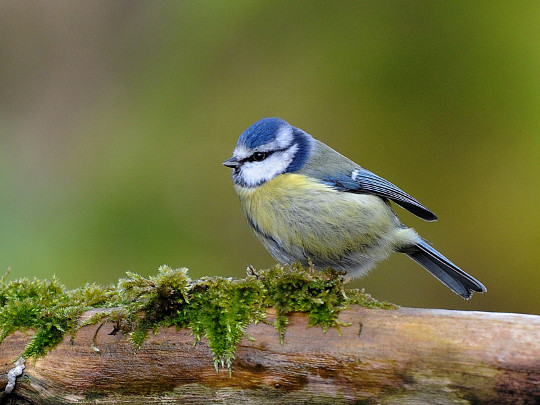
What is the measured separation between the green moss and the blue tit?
352mm

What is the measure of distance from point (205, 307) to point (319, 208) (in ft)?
2.12

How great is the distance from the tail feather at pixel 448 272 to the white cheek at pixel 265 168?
0.62m

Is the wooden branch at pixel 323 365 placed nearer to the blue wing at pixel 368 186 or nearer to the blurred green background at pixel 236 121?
the blue wing at pixel 368 186

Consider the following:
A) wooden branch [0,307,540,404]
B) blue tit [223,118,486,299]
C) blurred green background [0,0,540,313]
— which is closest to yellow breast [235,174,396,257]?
blue tit [223,118,486,299]

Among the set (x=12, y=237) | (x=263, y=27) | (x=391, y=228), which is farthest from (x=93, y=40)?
(x=391, y=228)

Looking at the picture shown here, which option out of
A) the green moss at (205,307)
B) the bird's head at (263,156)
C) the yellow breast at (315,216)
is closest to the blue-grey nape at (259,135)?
the bird's head at (263,156)

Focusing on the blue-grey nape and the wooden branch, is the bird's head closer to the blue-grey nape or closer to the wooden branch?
the blue-grey nape

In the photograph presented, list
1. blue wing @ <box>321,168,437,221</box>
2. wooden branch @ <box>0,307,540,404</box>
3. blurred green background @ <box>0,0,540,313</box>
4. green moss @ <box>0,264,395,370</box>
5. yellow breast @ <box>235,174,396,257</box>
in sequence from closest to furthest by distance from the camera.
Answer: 1. wooden branch @ <box>0,307,540,404</box>
2. green moss @ <box>0,264,395,370</box>
3. yellow breast @ <box>235,174,396,257</box>
4. blue wing @ <box>321,168,437,221</box>
5. blurred green background @ <box>0,0,540,313</box>

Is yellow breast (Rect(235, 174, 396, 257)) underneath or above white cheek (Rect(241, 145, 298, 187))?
underneath

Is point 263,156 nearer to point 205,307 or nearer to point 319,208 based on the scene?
point 319,208

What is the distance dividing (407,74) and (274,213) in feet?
5.62

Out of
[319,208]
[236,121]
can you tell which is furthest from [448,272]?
[236,121]

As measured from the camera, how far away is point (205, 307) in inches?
66.0

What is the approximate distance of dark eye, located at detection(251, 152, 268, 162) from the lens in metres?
2.33
